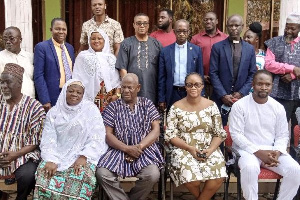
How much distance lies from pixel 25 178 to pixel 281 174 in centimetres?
263

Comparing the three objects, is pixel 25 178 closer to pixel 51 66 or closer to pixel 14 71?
pixel 14 71

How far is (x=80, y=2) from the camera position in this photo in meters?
9.02

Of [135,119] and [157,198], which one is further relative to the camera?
[157,198]

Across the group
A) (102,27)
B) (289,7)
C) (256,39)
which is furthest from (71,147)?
(289,7)

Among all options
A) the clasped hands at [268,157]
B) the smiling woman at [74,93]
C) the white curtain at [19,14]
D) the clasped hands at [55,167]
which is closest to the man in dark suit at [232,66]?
the clasped hands at [268,157]

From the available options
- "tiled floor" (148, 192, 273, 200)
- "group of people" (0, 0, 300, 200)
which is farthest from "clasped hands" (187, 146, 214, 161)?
"tiled floor" (148, 192, 273, 200)

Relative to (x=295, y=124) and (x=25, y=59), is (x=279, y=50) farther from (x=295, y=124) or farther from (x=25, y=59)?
(x=25, y=59)

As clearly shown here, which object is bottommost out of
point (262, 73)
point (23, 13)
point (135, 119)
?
point (135, 119)

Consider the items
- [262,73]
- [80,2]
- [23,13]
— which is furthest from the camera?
[80,2]

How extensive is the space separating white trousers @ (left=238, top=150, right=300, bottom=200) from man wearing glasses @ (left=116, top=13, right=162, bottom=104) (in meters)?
1.61

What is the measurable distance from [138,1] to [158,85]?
4.06 m

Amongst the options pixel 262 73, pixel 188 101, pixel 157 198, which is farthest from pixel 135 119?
pixel 262 73

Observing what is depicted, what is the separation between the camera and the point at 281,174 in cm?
458

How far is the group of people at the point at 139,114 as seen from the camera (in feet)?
14.8
